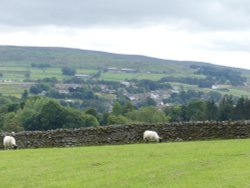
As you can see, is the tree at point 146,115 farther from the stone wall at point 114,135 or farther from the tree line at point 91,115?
the stone wall at point 114,135

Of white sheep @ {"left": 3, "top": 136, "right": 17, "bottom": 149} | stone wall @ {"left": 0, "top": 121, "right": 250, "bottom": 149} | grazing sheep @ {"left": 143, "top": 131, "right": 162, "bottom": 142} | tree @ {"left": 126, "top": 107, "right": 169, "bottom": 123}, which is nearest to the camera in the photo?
white sheep @ {"left": 3, "top": 136, "right": 17, "bottom": 149}

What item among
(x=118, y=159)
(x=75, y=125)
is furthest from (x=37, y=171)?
(x=75, y=125)

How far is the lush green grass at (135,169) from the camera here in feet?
56.6

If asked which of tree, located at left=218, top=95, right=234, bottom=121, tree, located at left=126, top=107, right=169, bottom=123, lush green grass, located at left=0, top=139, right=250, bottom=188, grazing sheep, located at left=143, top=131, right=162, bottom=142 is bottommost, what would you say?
tree, located at left=126, top=107, right=169, bottom=123

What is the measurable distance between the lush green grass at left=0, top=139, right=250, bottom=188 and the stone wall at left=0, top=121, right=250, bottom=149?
769 centimetres

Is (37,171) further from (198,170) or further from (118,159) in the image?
(198,170)

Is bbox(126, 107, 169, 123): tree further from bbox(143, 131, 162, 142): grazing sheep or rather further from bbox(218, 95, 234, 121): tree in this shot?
bbox(143, 131, 162, 142): grazing sheep

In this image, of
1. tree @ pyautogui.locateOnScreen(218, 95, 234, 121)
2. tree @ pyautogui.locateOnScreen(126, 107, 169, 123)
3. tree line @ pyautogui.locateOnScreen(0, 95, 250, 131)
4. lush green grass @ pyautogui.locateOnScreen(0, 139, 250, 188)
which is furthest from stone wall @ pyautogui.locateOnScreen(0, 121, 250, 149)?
tree @ pyautogui.locateOnScreen(126, 107, 169, 123)

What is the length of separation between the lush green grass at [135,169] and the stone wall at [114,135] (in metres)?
7.69

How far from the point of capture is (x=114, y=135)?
35344 millimetres

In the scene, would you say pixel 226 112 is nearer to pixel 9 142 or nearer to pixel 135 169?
pixel 9 142

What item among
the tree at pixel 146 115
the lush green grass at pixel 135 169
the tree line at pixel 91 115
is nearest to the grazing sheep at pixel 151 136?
the lush green grass at pixel 135 169

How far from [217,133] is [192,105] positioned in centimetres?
7420

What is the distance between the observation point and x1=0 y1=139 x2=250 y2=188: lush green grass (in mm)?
17250
